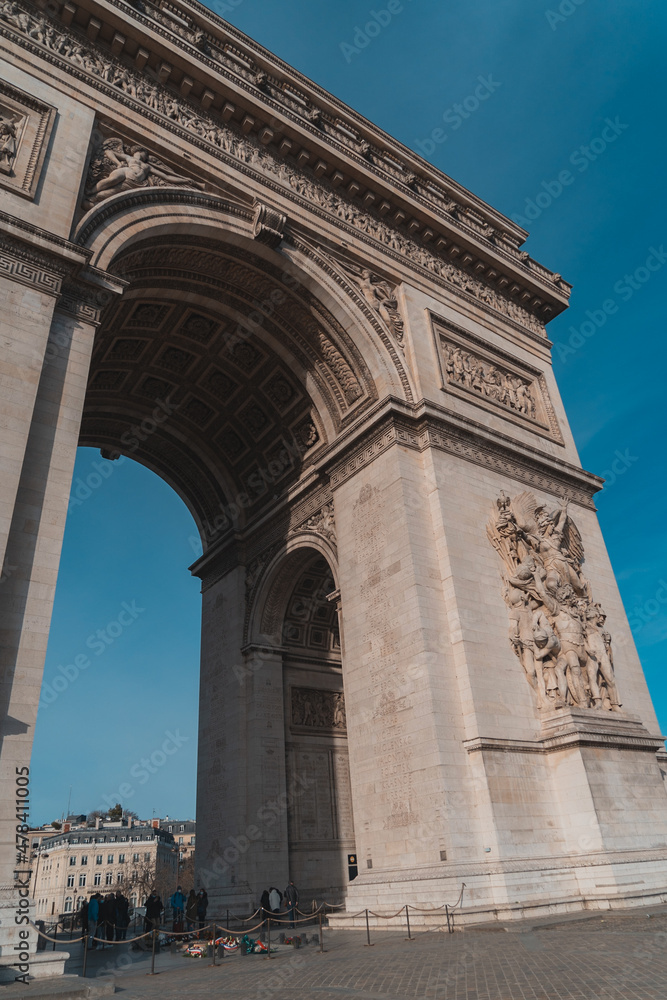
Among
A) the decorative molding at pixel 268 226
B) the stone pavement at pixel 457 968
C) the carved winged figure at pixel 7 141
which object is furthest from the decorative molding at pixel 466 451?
the stone pavement at pixel 457 968

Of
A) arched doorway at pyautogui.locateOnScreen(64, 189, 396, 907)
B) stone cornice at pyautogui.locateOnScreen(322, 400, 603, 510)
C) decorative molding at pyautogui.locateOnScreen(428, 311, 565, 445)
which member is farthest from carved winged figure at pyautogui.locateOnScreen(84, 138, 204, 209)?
decorative molding at pyautogui.locateOnScreen(428, 311, 565, 445)

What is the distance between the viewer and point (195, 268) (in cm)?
1639

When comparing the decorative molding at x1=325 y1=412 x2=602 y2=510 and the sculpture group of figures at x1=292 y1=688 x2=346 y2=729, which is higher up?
the decorative molding at x1=325 y1=412 x2=602 y2=510

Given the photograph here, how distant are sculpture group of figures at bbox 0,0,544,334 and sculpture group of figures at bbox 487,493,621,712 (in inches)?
263

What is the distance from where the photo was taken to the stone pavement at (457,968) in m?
6.43

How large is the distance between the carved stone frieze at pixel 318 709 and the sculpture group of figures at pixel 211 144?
36.0 feet

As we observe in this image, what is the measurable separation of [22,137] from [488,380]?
12.5 metres

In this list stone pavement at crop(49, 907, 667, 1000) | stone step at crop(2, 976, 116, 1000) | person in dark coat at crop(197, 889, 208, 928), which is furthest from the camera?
person in dark coat at crop(197, 889, 208, 928)

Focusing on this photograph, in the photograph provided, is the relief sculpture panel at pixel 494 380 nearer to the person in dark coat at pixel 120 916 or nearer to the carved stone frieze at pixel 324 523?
the carved stone frieze at pixel 324 523

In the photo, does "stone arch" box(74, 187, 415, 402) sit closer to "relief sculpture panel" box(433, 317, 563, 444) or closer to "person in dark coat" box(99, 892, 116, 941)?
"relief sculpture panel" box(433, 317, 563, 444)

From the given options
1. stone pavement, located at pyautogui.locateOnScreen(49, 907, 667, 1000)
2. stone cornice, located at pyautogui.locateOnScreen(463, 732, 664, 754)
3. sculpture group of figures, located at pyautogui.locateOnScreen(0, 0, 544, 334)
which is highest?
sculpture group of figures, located at pyautogui.locateOnScreen(0, 0, 544, 334)

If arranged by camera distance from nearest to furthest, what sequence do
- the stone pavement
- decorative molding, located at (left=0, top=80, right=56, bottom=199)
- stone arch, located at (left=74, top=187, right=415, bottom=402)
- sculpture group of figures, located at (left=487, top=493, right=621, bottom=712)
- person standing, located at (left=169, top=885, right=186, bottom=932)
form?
1. the stone pavement
2. decorative molding, located at (left=0, top=80, right=56, bottom=199)
3. stone arch, located at (left=74, top=187, right=415, bottom=402)
4. sculpture group of figures, located at (left=487, top=493, right=621, bottom=712)
5. person standing, located at (left=169, top=885, right=186, bottom=932)

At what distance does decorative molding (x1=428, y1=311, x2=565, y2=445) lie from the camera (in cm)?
1823

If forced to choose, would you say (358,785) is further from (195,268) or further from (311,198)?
(311,198)
